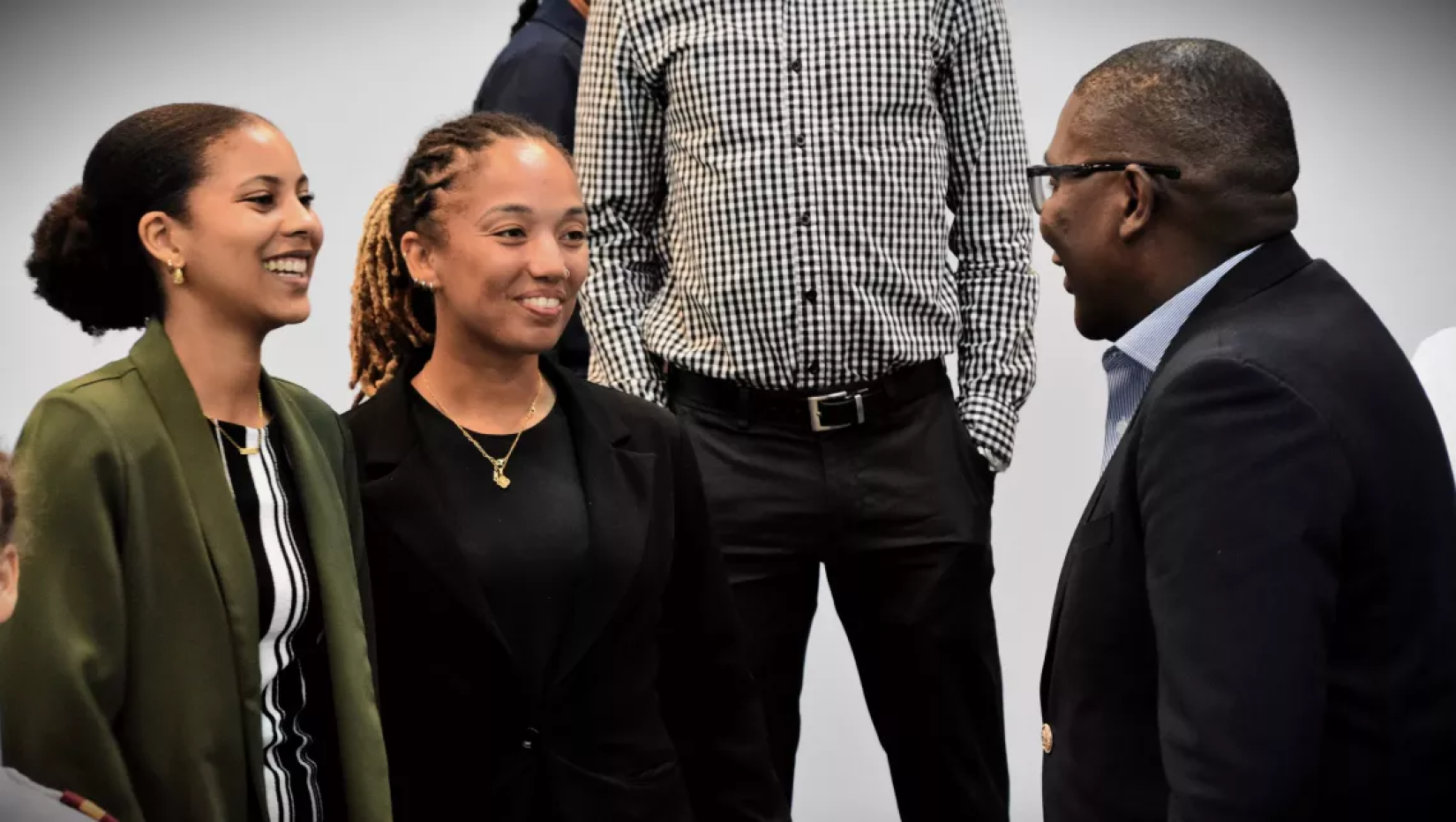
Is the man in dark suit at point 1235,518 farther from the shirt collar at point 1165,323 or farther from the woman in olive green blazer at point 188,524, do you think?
the woman in olive green blazer at point 188,524

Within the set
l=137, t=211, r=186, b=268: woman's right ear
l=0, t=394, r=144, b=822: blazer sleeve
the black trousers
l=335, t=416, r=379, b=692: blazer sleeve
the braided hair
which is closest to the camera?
the braided hair

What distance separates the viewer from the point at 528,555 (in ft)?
7.79

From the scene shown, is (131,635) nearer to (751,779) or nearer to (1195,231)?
(751,779)

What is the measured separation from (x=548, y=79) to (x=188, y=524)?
1649 millimetres

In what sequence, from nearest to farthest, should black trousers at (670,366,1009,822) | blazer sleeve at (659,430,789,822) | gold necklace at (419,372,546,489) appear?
gold necklace at (419,372,546,489) → blazer sleeve at (659,430,789,822) → black trousers at (670,366,1009,822)

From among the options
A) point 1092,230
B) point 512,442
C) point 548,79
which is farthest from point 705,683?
point 548,79

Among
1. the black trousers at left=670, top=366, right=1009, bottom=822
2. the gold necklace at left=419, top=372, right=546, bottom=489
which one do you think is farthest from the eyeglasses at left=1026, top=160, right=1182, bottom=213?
the black trousers at left=670, top=366, right=1009, bottom=822

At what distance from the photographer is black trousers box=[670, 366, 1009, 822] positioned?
3.15m

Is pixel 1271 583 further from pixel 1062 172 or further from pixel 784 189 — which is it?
pixel 784 189

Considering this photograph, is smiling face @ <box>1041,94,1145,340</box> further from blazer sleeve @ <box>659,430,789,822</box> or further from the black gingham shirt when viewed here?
the black gingham shirt

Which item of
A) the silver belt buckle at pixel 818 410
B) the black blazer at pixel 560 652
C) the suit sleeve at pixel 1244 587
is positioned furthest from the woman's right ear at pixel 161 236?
the silver belt buckle at pixel 818 410

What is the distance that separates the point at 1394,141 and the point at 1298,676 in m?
3.27

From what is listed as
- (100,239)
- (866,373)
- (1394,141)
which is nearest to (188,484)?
(100,239)

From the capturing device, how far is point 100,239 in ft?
7.12
